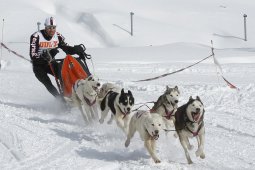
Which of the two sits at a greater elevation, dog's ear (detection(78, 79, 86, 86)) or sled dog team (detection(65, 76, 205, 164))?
dog's ear (detection(78, 79, 86, 86))

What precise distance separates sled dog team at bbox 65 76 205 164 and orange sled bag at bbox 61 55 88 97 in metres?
0.26

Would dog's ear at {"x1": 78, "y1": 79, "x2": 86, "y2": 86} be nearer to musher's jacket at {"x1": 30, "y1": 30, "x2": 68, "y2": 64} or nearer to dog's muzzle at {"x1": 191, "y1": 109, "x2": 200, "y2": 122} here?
musher's jacket at {"x1": 30, "y1": 30, "x2": 68, "y2": 64}

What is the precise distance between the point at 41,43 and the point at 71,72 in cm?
70

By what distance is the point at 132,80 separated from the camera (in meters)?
11.9

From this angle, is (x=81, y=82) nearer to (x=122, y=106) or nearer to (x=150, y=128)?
(x=122, y=106)

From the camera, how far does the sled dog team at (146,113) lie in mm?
5406

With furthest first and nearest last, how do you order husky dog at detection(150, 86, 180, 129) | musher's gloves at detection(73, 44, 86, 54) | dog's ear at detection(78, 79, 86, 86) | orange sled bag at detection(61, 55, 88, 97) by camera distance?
musher's gloves at detection(73, 44, 86, 54) → orange sled bag at detection(61, 55, 88, 97) → dog's ear at detection(78, 79, 86, 86) → husky dog at detection(150, 86, 180, 129)

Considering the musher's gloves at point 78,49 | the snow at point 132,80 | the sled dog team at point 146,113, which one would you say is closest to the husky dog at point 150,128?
the sled dog team at point 146,113

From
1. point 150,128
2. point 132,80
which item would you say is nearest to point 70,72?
point 150,128

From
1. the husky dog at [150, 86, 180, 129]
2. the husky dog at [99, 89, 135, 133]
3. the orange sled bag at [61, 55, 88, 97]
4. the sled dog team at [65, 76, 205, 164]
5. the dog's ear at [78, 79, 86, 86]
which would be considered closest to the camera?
the sled dog team at [65, 76, 205, 164]

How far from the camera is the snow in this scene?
227 inches

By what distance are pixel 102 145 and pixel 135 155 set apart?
0.65 metres

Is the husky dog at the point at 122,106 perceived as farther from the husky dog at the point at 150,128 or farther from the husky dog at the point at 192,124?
the husky dog at the point at 192,124

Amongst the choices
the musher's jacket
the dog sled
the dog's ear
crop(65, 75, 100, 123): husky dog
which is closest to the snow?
crop(65, 75, 100, 123): husky dog
